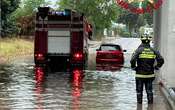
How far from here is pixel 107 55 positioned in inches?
1432

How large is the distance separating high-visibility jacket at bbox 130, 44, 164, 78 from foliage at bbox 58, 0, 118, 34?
62.5m

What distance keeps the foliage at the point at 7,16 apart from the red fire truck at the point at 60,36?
27.5 m

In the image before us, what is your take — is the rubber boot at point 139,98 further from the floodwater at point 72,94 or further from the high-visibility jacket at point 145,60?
the high-visibility jacket at point 145,60

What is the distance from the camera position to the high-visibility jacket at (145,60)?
1489 centimetres

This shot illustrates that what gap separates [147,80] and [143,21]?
168337mm

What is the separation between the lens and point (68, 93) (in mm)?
18375

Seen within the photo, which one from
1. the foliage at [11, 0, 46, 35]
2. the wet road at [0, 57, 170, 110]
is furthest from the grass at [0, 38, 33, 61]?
the wet road at [0, 57, 170, 110]

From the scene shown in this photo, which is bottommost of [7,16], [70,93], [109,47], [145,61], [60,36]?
[70,93]

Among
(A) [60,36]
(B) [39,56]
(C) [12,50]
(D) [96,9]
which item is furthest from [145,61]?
(D) [96,9]

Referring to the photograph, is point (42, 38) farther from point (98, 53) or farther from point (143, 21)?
point (143, 21)

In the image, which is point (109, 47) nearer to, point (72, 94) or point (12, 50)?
point (12, 50)

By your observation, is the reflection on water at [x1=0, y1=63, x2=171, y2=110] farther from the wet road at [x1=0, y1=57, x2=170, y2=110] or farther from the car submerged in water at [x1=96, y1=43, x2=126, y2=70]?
the car submerged in water at [x1=96, y1=43, x2=126, y2=70]

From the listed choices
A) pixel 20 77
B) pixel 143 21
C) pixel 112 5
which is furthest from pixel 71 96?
pixel 143 21

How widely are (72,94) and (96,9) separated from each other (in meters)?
63.4
